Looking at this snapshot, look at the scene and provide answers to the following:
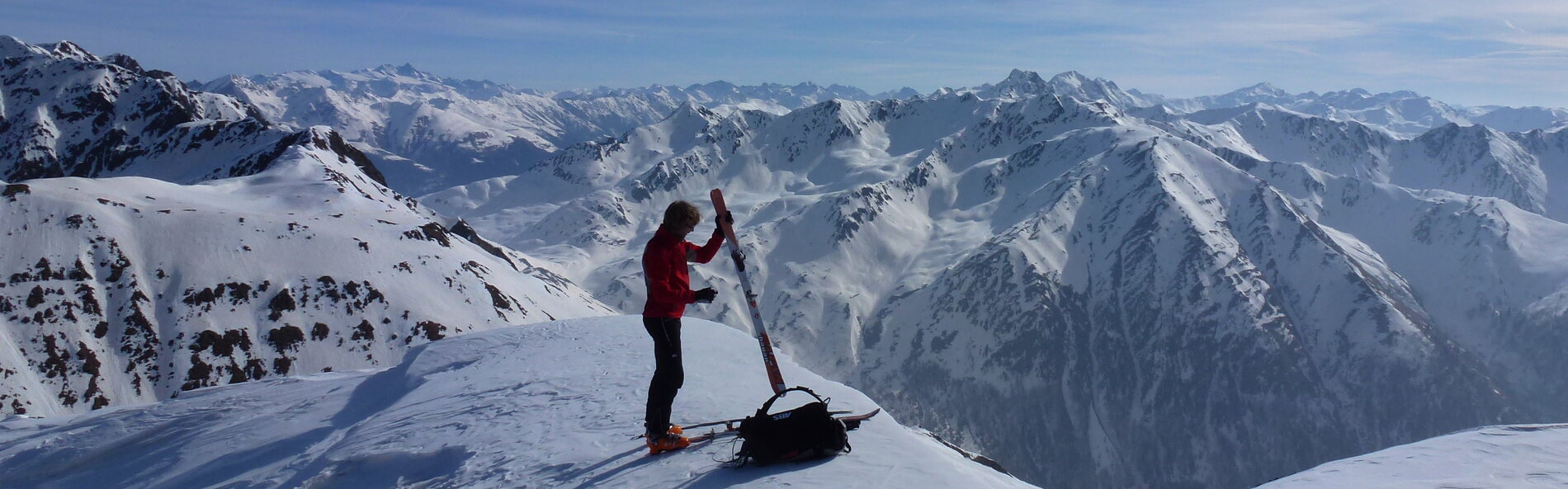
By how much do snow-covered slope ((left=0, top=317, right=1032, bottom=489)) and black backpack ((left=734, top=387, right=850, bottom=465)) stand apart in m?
0.22

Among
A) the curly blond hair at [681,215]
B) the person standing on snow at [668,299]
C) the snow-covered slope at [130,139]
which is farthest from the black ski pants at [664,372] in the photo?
the snow-covered slope at [130,139]

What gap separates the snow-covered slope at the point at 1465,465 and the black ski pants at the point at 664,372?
1106cm

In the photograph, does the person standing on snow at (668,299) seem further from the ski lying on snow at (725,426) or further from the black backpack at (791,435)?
the black backpack at (791,435)

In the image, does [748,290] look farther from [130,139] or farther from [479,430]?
[130,139]

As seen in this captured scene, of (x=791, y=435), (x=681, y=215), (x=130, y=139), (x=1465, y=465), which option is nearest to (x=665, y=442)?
(x=791, y=435)

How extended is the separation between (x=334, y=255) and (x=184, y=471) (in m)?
102

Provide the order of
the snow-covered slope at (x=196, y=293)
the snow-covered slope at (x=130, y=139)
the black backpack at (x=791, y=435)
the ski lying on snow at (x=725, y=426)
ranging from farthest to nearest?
the snow-covered slope at (x=130, y=139) → the snow-covered slope at (x=196, y=293) → the ski lying on snow at (x=725, y=426) → the black backpack at (x=791, y=435)

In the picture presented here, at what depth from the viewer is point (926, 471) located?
41.0ft

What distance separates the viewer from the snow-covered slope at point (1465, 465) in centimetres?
1370

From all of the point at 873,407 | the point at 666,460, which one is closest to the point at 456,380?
the point at 666,460

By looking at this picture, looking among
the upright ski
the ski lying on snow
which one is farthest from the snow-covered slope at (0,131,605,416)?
the upright ski

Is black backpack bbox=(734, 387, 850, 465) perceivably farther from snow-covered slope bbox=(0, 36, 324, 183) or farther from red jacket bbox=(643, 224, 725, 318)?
snow-covered slope bbox=(0, 36, 324, 183)

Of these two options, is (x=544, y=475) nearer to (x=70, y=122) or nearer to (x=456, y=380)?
(x=456, y=380)

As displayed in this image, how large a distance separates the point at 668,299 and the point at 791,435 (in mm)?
3083
